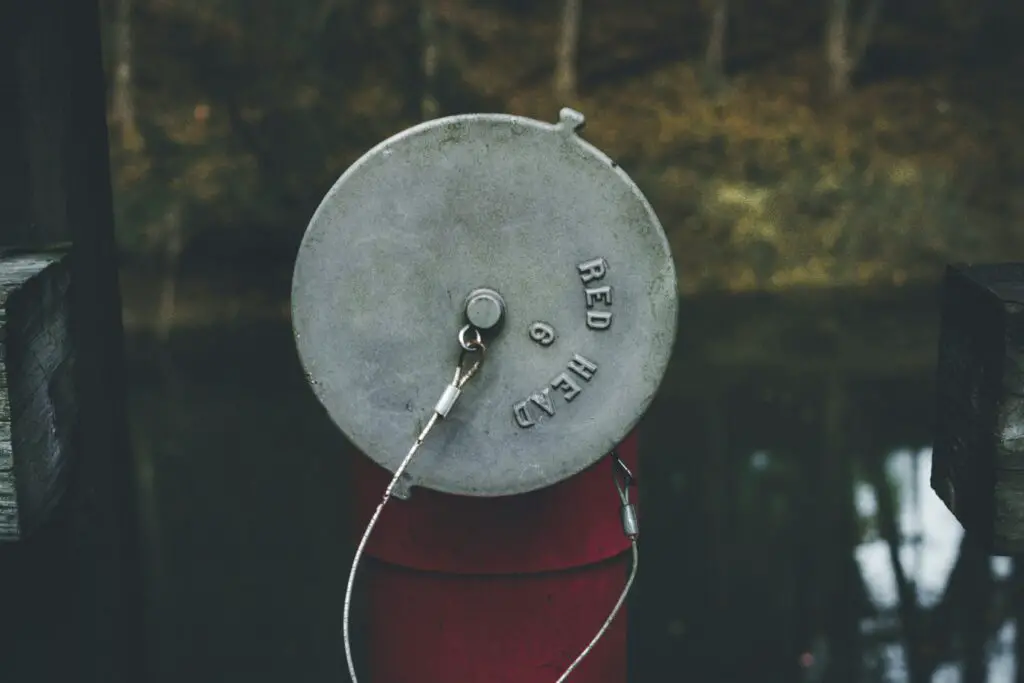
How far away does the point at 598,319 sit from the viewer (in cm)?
175

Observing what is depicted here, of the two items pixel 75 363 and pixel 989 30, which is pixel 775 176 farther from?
pixel 75 363

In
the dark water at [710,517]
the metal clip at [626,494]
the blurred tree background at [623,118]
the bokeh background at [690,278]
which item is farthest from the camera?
the blurred tree background at [623,118]

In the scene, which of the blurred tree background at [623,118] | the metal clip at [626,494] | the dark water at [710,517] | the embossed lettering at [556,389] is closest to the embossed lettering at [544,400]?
the embossed lettering at [556,389]

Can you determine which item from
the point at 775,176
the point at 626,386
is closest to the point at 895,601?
the point at 626,386

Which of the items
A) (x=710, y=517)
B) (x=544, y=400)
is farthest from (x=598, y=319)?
(x=710, y=517)

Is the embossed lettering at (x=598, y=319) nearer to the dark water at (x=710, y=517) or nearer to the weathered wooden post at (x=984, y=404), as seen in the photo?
the weathered wooden post at (x=984, y=404)

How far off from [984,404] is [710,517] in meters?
3.05

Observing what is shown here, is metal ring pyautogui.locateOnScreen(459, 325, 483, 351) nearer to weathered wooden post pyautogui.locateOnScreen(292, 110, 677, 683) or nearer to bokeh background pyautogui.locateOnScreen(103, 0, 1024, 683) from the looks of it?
weathered wooden post pyautogui.locateOnScreen(292, 110, 677, 683)

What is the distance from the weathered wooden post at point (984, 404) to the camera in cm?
155

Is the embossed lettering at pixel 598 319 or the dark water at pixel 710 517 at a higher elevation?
the embossed lettering at pixel 598 319

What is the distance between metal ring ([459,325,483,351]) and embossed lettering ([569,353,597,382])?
0.13m

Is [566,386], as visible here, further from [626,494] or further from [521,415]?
[626,494]

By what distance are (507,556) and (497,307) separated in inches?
21.7

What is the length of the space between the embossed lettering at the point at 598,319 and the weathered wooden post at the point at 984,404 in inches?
19.5
